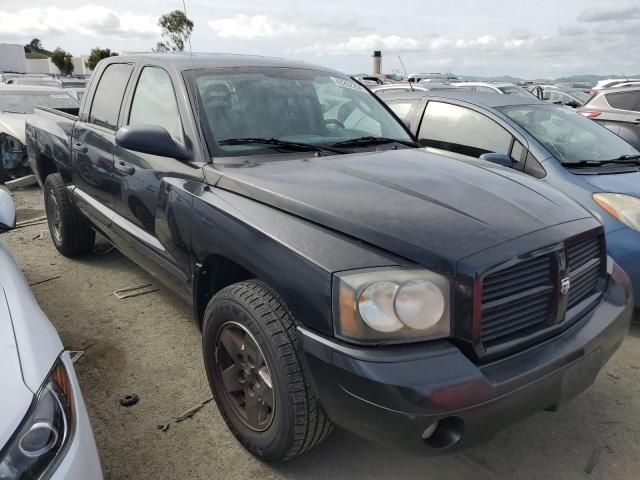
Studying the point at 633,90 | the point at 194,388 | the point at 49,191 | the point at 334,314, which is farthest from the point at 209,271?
the point at 633,90

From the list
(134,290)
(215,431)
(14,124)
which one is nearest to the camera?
(215,431)

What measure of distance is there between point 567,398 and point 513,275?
55 cm

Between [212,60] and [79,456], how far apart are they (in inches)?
95.0

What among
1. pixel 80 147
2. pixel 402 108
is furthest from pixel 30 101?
pixel 402 108

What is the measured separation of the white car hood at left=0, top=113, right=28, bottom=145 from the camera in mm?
7781

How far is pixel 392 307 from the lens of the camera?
5.91 ft

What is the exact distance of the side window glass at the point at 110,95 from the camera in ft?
11.8

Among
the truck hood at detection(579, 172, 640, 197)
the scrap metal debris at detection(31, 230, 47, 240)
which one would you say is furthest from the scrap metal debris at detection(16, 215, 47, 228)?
the truck hood at detection(579, 172, 640, 197)

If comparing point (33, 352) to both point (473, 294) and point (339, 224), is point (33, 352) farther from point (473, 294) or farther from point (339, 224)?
point (473, 294)

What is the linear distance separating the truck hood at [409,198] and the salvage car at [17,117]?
681 centimetres

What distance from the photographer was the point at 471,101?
485 cm

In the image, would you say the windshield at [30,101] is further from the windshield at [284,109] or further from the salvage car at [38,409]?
the salvage car at [38,409]

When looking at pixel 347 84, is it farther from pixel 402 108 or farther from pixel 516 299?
pixel 516 299

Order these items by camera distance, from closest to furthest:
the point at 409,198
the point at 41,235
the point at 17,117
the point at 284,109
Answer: the point at 409,198, the point at 284,109, the point at 41,235, the point at 17,117
